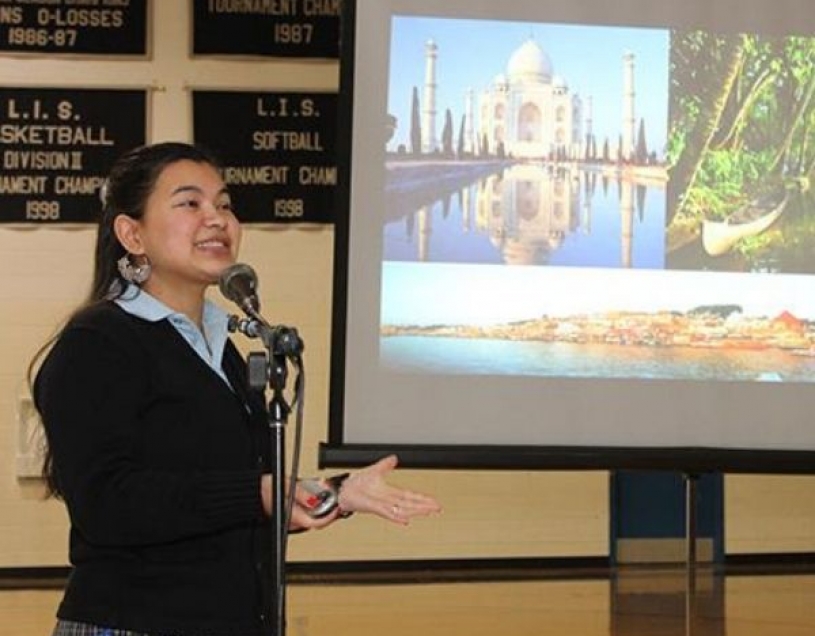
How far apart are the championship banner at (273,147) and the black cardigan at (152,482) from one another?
4097mm

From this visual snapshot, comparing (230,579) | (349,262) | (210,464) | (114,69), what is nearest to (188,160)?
(210,464)

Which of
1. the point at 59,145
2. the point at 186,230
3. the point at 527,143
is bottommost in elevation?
the point at 186,230

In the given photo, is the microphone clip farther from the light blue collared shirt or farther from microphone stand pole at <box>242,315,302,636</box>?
the light blue collared shirt

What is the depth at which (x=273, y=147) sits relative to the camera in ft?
19.1

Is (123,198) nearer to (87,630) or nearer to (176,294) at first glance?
(176,294)

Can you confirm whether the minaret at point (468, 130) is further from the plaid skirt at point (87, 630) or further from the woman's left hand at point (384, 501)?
the plaid skirt at point (87, 630)

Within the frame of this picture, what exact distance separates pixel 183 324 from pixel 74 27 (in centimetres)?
427

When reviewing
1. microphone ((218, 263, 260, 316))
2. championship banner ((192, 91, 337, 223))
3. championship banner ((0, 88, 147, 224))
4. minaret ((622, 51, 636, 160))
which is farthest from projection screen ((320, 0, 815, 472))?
championship banner ((0, 88, 147, 224))

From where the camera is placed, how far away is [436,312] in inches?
140

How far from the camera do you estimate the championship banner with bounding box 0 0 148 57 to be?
5.71 metres

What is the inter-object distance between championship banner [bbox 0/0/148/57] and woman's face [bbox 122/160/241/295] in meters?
4.12

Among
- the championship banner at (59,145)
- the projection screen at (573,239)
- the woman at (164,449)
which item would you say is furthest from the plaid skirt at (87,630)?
the championship banner at (59,145)

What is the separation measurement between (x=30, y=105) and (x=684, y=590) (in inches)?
137

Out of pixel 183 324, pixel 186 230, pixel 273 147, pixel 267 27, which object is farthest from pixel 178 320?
pixel 267 27
